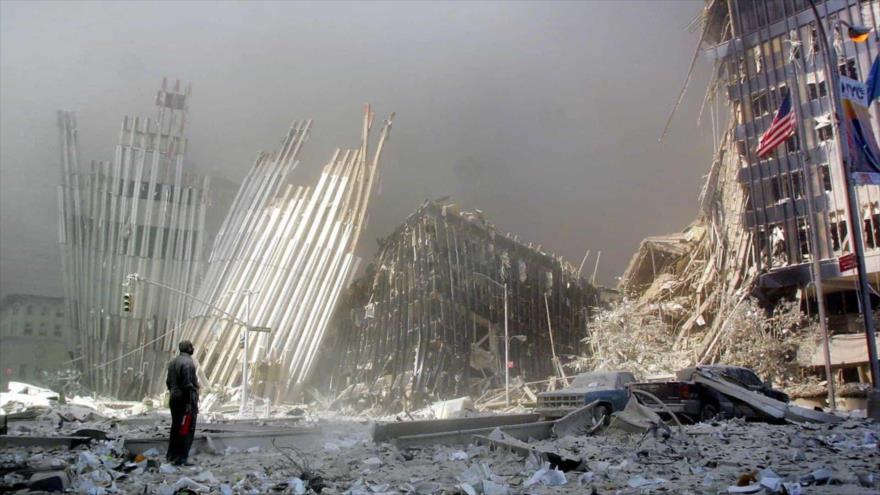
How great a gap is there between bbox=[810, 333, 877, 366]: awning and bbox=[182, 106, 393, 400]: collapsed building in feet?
78.9

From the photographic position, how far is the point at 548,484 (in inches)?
297

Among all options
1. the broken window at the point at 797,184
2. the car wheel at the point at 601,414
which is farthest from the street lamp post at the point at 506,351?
the car wheel at the point at 601,414

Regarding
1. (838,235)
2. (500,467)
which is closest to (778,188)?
(838,235)

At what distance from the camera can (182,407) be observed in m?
9.76

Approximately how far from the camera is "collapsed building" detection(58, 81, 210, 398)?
3428cm

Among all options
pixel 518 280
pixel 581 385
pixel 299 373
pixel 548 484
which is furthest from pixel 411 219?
pixel 548 484

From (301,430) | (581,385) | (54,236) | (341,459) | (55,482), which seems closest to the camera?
(55,482)

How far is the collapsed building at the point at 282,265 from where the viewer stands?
109 feet

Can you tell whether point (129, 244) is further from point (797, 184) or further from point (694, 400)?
point (797, 184)

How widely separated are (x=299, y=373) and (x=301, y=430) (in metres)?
21.8

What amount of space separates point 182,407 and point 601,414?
9.68 m

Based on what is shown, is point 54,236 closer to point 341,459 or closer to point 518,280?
point 518,280

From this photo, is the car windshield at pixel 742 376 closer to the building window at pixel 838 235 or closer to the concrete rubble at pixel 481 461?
the concrete rubble at pixel 481 461

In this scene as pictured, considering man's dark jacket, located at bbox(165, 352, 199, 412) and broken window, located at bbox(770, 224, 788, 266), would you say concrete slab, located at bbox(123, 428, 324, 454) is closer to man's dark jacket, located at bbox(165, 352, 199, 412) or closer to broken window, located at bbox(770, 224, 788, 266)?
man's dark jacket, located at bbox(165, 352, 199, 412)
